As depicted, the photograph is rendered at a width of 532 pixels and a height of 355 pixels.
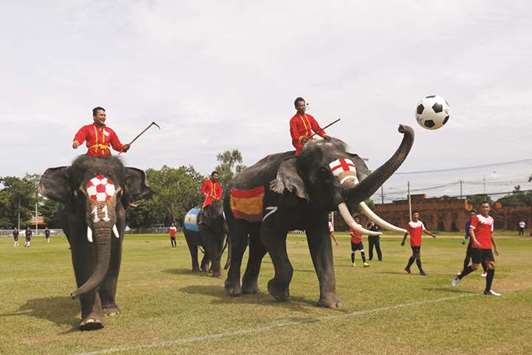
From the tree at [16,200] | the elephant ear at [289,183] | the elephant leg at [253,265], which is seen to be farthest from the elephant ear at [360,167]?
the tree at [16,200]

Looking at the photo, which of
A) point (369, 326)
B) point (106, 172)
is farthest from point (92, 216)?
point (369, 326)

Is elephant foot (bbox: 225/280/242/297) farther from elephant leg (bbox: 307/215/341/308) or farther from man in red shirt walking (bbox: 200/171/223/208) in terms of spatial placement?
man in red shirt walking (bbox: 200/171/223/208)

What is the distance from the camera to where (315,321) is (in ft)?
29.1

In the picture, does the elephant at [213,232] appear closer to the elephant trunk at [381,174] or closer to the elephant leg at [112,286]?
the elephant leg at [112,286]

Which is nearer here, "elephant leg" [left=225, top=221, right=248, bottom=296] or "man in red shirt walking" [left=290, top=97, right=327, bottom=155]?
"man in red shirt walking" [left=290, top=97, right=327, bottom=155]

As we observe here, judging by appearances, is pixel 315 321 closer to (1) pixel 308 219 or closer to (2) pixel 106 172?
(1) pixel 308 219

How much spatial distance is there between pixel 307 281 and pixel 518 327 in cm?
714

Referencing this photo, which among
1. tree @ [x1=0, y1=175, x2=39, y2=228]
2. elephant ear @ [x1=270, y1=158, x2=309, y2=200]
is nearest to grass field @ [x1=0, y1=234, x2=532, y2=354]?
elephant ear @ [x1=270, y1=158, x2=309, y2=200]

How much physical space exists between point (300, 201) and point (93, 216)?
155 inches

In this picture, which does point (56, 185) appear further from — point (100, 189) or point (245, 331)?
point (245, 331)

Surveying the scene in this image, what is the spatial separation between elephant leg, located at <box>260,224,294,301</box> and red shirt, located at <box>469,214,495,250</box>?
4.54m

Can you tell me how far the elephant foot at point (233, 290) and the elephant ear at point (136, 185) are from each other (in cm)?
321

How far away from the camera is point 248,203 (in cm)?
1185

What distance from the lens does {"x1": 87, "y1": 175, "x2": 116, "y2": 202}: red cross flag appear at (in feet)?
28.1
